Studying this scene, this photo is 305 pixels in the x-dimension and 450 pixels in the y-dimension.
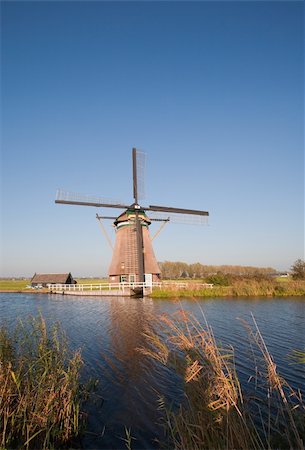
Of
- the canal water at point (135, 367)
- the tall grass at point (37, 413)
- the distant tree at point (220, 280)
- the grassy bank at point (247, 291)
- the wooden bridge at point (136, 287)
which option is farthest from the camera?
the distant tree at point (220, 280)

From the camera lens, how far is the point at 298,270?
28969 millimetres

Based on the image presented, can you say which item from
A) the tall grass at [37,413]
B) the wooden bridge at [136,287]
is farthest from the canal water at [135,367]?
the wooden bridge at [136,287]

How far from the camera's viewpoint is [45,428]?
364 centimetres

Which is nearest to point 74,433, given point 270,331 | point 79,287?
point 270,331

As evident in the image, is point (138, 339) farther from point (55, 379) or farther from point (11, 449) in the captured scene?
point (11, 449)

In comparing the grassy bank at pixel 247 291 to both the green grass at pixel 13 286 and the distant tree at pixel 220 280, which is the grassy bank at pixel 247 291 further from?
the green grass at pixel 13 286

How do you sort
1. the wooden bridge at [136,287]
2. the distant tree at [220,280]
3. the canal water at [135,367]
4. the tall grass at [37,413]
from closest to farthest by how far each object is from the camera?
the tall grass at [37,413], the canal water at [135,367], the wooden bridge at [136,287], the distant tree at [220,280]

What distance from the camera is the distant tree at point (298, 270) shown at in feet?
93.2

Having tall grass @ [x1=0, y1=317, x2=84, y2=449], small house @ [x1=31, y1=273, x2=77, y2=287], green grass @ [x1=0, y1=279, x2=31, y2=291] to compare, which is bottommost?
green grass @ [x1=0, y1=279, x2=31, y2=291]

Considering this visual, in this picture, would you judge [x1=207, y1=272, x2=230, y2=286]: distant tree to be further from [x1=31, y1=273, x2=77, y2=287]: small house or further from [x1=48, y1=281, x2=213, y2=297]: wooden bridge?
[x1=31, y1=273, x2=77, y2=287]: small house

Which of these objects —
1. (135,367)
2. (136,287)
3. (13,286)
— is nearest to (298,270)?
(136,287)

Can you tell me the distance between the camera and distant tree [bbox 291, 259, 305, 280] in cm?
2841

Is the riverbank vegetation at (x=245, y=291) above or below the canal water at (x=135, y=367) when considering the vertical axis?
below

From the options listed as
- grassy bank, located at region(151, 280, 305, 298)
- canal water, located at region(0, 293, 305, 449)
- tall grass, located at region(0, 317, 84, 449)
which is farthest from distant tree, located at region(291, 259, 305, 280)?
tall grass, located at region(0, 317, 84, 449)
